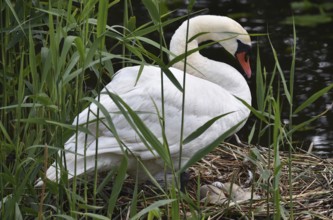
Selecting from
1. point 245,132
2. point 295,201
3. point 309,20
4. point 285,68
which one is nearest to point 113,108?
point 295,201

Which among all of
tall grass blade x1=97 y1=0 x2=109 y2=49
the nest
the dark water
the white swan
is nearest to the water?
the dark water

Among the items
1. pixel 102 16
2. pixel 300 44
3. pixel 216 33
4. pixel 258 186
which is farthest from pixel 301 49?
pixel 102 16

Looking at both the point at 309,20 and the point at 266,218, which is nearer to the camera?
the point at 266,218

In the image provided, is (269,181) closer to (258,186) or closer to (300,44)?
(258,186)

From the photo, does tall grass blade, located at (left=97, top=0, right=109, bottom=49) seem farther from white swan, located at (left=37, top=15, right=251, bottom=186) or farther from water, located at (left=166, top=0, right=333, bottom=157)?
water, located at (left=166, top=0, right=333, bottom=157)

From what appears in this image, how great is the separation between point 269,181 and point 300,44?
150 inches

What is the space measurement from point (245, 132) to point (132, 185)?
1772mm

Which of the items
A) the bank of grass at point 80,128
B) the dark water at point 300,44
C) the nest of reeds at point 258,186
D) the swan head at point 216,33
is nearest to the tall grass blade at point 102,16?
the bank of grass at point 80,128

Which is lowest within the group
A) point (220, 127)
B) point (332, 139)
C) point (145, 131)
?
point (332, 139)

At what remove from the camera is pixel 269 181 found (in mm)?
4449

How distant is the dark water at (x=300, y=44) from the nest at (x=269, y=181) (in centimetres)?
80

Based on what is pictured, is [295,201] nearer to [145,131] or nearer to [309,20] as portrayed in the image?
[145,131]

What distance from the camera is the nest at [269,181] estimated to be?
445 cm

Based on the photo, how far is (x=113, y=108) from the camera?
4480 mm
